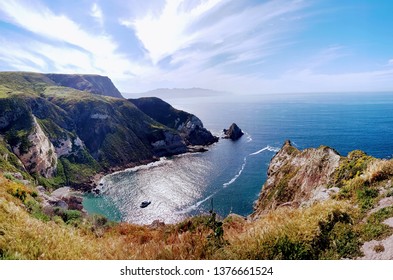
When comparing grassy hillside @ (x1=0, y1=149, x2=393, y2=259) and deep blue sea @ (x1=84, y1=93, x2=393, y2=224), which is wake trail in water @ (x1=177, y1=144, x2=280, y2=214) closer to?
deep blue sea @ (x1=84, y1=93, x2=393, y2=224)

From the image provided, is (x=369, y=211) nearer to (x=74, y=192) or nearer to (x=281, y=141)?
(x=74, y=192)

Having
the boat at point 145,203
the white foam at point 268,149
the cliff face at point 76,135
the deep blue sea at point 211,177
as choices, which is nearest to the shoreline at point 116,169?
the cliff face at point 76,135

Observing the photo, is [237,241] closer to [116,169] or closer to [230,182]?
[230,182]

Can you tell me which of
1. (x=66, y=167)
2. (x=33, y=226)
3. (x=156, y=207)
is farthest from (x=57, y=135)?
(x=33, y=226)

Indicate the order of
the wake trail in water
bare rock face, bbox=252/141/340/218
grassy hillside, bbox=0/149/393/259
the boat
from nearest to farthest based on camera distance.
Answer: grassy hillside, bbox=0/149/393/259 < bare rock face, bbox=252/141/340/218 < the wake trail in water < the boat

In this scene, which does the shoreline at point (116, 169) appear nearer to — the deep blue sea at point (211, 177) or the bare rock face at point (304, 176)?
the deep blue sea at point (211, 177)

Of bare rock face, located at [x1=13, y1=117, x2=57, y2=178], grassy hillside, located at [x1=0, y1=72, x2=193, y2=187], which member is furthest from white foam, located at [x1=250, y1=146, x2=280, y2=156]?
bare rock face, located at [x1=13, y1=117, x2=57, y2=178]

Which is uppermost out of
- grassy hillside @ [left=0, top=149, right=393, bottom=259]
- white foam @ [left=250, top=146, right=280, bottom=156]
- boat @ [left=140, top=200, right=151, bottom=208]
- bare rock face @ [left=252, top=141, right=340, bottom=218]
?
grassy hillside @ [left=0, top=149, right=393, bottom=259]
